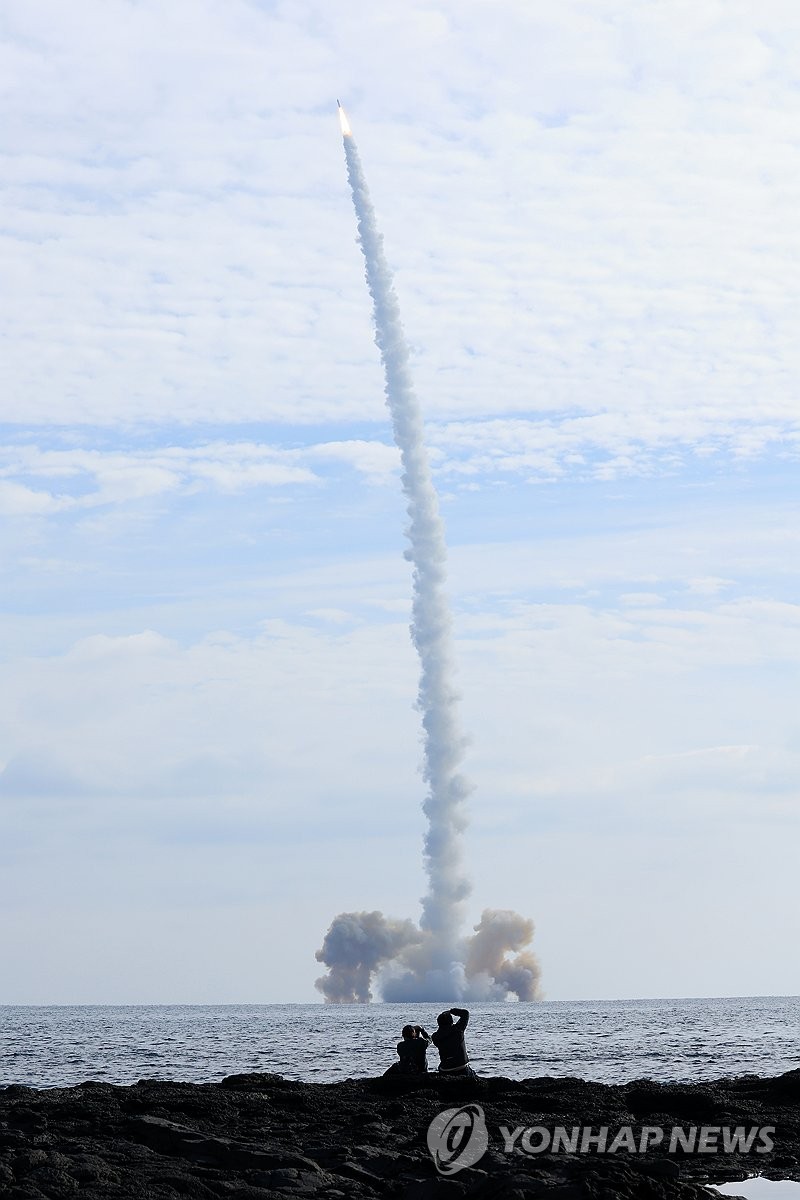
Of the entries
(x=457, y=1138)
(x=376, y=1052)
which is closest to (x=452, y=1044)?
(x=457, y=1138)

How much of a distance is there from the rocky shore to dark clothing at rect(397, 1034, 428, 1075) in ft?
1.78

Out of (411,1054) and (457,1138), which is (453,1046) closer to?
(411,1054)

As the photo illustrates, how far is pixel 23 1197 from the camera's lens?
1841 cm

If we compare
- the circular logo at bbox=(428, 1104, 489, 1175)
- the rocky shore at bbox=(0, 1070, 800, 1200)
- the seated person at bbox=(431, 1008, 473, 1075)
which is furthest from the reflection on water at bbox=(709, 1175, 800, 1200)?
the seated person at bbox=(431, 1008, 473, 1075)

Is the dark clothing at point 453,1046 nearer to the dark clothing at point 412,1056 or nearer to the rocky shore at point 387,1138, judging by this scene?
the dark clothing at point 412,1056

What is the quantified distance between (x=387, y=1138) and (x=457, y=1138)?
1263mm

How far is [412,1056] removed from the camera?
1275 inches

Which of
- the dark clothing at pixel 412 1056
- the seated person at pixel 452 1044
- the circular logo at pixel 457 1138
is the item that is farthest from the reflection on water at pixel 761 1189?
the dark clothing at pixel 412 1056

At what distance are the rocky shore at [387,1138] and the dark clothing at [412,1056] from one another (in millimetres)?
543

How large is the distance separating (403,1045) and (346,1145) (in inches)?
335

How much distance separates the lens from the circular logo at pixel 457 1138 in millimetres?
21094

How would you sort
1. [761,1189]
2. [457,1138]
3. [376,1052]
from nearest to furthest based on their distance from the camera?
[761,1189] → [457,1138] → [376,1052]

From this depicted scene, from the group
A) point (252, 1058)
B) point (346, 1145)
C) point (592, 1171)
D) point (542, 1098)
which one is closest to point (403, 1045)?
point (542, 1098)

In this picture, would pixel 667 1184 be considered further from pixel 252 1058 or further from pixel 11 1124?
pixel 252 1058
